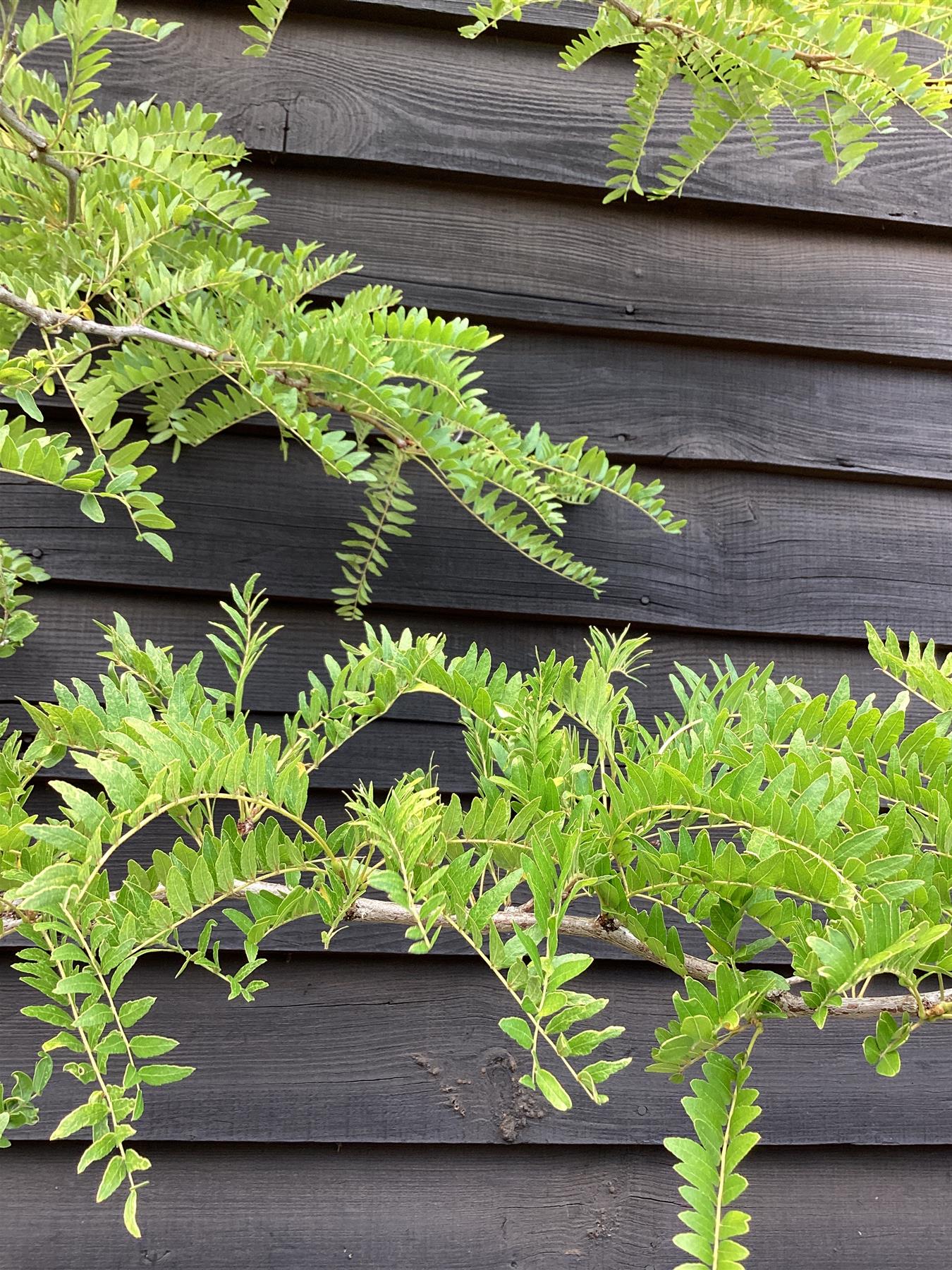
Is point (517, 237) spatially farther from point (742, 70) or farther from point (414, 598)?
point (414, 598)

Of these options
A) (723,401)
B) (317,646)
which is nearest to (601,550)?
(723,401)

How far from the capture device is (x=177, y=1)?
102 cm

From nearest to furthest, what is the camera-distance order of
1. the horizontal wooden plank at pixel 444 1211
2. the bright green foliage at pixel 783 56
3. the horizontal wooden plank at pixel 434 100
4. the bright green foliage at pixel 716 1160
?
the bright green foliage at pixel 716 1160, the bright green foliage at pixel 783 56, the horizontal wooden plank at pixel 444 1211, the horizontal wooden plank at pixel 434 100

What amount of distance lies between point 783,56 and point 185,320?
1.89ft

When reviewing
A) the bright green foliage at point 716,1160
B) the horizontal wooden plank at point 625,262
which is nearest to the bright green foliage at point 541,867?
the bright green foliage at point 716,1160

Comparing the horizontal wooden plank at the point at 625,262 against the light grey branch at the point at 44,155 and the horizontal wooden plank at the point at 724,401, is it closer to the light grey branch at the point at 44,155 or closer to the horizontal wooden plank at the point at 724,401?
the horizontal wooden plank at the point at 724,401

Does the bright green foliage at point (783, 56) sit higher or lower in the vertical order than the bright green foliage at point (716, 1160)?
higher

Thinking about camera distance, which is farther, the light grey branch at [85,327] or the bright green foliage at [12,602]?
the bright green foliage at [12,602]

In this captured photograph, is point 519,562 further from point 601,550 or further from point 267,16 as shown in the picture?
point 267,16

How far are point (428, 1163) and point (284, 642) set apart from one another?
0.60m

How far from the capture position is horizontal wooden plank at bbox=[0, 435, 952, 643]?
0.99 meters

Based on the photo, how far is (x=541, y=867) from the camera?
16.6 inches

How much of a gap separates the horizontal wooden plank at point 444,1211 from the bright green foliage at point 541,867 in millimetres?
463

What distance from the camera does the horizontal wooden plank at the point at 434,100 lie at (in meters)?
1.03
